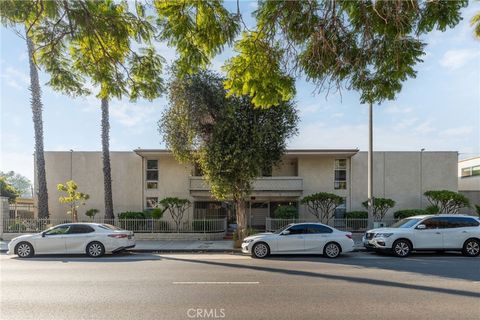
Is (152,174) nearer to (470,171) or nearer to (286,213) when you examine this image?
(286,213)

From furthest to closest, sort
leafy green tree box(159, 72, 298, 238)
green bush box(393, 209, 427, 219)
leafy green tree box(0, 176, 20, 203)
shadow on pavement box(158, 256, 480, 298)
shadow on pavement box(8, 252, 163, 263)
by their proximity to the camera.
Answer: leafy green tree box(0, 176, 20, 203)
green bush box(393, 209, 427, 219)
leafy green tree box(159, 72, 298, 238)
shadow on pavement box(8, 252, 163, 263)
shadow on pavement box(158, 256, 480, 298)

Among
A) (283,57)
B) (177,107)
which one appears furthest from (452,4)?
(177,107)

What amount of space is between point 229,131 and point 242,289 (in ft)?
26.5

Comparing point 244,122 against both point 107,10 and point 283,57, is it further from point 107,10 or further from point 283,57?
point 107,10

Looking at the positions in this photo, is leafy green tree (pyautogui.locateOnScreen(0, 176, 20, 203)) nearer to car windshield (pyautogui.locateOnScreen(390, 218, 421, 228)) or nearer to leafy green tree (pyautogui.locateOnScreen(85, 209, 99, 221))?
leafy green tree (pyautogui.locateOnScreen(85, 209, 99, 221))

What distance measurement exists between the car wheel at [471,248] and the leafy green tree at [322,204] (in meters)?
7.55

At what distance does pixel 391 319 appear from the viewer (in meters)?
5.33

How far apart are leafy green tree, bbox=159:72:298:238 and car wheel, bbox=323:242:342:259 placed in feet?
14.0

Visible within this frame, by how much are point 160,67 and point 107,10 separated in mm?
1332

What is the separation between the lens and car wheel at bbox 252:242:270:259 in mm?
12125

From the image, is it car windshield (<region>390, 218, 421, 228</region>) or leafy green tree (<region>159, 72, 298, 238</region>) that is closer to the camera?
car windshield (<region>390, 218, 421, 228</region>)

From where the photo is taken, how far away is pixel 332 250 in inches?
476

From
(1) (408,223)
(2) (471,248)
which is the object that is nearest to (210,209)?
(1) (408,223)

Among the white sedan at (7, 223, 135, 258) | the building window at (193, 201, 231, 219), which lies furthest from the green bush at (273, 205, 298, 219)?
the white sedan at (7, 223, 135, 258)
